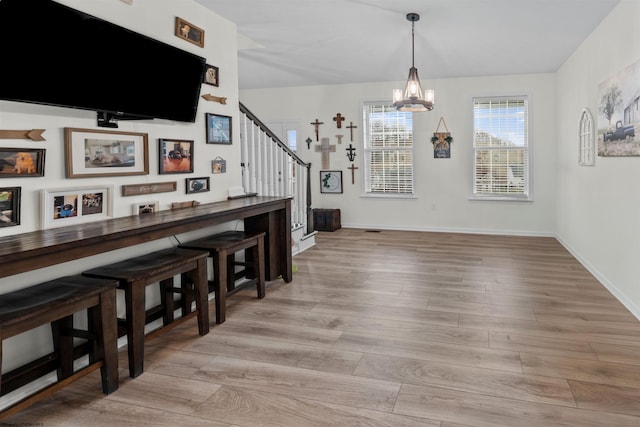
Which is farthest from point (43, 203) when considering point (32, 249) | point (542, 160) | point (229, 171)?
point (542, 160)

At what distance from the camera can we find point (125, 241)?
2.52m

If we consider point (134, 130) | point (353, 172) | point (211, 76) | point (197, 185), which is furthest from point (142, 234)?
point (353, 172)

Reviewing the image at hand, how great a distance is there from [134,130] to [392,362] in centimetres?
224

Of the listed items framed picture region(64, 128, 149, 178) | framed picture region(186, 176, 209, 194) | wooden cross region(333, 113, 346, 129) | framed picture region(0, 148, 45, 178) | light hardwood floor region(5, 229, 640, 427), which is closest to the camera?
light hardwood floor region(5, 229, 640, 427)

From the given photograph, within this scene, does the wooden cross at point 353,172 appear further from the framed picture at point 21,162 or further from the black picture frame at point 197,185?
the framed picture at point 21,162

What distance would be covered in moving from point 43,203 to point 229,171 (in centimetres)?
193

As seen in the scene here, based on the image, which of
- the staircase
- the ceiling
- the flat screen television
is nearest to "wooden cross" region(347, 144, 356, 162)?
the ceiling

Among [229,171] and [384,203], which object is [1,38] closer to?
[229,171]

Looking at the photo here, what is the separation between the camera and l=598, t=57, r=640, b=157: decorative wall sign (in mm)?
3524

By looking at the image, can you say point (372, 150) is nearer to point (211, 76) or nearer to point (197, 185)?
point (211, 76)

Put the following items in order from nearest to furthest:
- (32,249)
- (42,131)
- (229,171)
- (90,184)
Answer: (32,249) < (42,131) < (90,184) < (229,171)

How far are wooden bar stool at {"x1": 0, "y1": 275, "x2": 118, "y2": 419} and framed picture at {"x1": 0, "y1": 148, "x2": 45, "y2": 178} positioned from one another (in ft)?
1.89

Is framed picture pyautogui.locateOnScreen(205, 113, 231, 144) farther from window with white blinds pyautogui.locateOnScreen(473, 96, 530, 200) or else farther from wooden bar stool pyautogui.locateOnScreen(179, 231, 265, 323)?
window with white blinds pyautogui.locateOnScreen(473, 96, 530, 200)

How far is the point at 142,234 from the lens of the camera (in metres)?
2.63
